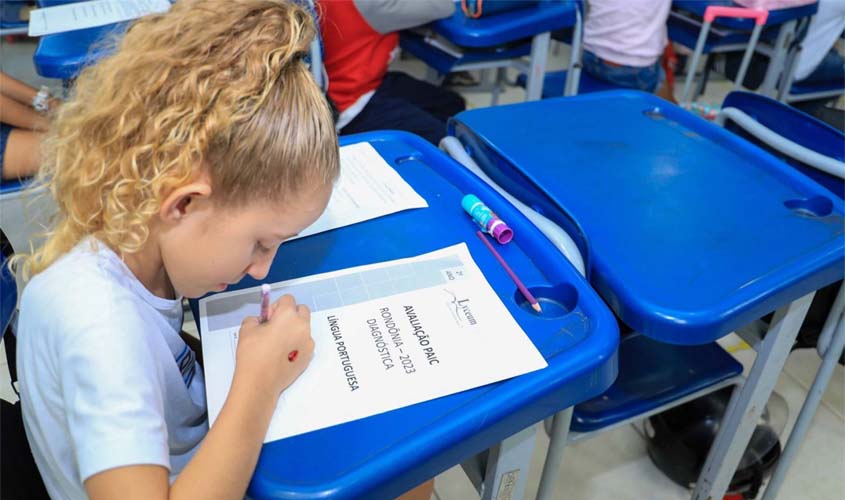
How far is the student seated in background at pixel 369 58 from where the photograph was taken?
177cm

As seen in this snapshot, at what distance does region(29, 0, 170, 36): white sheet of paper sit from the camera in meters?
1.47

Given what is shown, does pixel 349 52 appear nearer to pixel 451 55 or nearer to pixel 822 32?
pixel 451 55

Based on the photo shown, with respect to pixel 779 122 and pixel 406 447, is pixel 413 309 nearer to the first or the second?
pixel 406 447

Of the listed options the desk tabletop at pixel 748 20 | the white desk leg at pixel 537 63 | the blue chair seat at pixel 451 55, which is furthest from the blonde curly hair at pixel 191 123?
the desk tabletop at pixel 748 20

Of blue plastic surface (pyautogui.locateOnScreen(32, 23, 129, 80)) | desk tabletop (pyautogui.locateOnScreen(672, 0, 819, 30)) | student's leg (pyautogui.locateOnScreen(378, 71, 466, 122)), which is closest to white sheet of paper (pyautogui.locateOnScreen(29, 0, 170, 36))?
blue plastic surface (pyautogui.locateOnScreen(32, 23, 129, 80))

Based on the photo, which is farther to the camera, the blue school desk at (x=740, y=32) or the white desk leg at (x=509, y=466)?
the blue school desk at (x=740, y=32)

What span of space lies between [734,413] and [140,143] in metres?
1.03

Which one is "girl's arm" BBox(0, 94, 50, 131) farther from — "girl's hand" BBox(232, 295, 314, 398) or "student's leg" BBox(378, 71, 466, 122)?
"girl's hand" BBox(232, 295, 314, 398)

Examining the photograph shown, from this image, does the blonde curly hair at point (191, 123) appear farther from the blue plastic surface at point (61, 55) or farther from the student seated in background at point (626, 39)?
the student seated in background at point (626, 39)

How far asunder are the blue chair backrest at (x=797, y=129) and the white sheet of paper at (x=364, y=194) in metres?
0.77

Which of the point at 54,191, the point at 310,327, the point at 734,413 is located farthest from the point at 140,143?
the point at 734,413

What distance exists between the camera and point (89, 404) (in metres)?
0.57

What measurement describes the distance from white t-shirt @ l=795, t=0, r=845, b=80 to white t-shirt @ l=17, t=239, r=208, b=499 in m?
2.62

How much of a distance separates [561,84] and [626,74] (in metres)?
0.24
